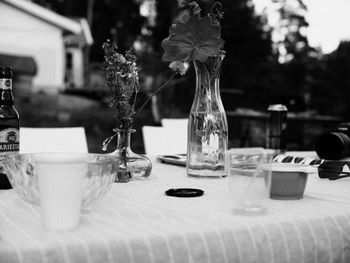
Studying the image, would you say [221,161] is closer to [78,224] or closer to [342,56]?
[78,224]

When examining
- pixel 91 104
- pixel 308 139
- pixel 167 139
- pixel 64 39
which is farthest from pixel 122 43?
pixel 167 139

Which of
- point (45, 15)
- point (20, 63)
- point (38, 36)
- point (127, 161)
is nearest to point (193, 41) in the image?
point (127, 161)

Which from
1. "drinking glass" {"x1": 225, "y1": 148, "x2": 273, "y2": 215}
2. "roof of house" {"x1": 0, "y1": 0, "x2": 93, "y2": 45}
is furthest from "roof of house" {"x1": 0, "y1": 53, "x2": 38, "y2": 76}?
"drinking glass" {"x1": 225, "y1": 148, "x2": 273, "y2": 215}

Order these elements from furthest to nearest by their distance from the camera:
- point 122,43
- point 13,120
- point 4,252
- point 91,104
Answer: point 122,43, point 91,104, point 13,120, point 4,252

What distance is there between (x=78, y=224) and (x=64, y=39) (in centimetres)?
1506

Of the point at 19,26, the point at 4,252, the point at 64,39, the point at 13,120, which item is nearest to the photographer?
the point at 4,252

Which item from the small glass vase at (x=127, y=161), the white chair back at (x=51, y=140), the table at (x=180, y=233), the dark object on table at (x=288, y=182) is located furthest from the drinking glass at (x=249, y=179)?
the white chair back at (x=51, y=140)

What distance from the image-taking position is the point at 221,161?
3.98 feet

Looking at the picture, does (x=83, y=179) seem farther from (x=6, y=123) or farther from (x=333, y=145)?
(x=333, y=145)

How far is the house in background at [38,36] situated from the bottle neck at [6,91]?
498 inches

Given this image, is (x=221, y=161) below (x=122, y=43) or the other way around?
below

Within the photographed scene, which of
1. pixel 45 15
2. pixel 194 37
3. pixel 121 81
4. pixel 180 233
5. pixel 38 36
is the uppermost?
pixel 45 15

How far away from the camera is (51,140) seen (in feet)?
5.88

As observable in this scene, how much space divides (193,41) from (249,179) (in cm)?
51
